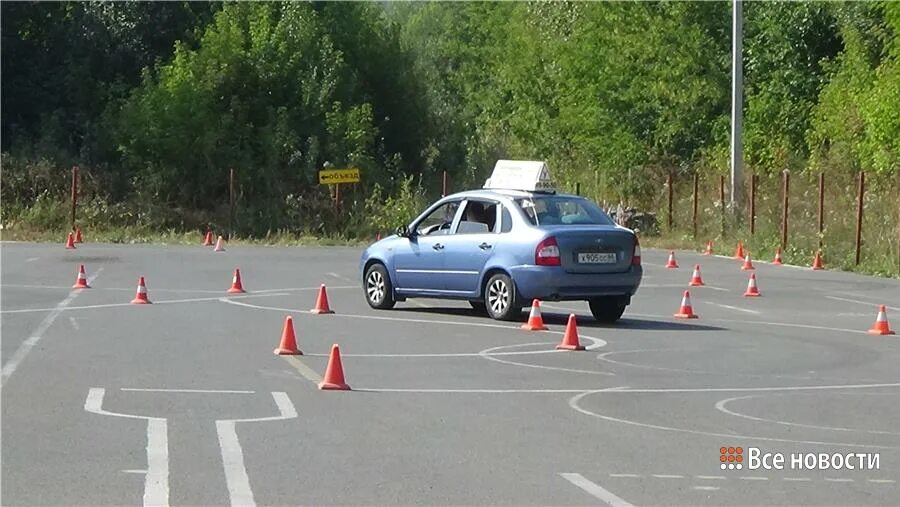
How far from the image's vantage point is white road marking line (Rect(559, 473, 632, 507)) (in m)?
8.69

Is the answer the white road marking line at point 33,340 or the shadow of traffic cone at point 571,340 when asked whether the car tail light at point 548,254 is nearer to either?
the shadow of traffic cone at point 571,340

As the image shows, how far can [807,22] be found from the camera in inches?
1877

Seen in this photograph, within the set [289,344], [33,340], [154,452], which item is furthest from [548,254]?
[154,452]

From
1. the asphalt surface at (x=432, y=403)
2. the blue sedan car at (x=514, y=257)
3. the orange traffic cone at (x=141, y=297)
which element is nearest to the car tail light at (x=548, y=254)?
the blue sedan car at (x=514, y=257)

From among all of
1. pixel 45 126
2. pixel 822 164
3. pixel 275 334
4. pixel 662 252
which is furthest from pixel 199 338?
pixel 45 126

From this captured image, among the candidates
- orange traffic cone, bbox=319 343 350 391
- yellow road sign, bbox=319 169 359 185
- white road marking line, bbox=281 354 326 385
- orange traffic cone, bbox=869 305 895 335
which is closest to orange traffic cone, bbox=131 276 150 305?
white road marking line, bbox=281 354 326 385

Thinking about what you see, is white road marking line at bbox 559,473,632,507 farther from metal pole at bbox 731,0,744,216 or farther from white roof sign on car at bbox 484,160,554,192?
metal pole at bbox 731,0,744,216

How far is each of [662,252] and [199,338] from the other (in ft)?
68.9

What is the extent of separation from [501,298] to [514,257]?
0.57m

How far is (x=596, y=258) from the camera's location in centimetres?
1914

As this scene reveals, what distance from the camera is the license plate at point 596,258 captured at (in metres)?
19.1

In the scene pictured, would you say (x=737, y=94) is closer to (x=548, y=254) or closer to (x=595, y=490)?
(x=548, y=254)

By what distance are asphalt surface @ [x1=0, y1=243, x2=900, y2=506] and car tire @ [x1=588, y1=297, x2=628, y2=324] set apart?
22 cm

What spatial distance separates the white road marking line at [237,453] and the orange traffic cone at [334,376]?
1.38 ft
